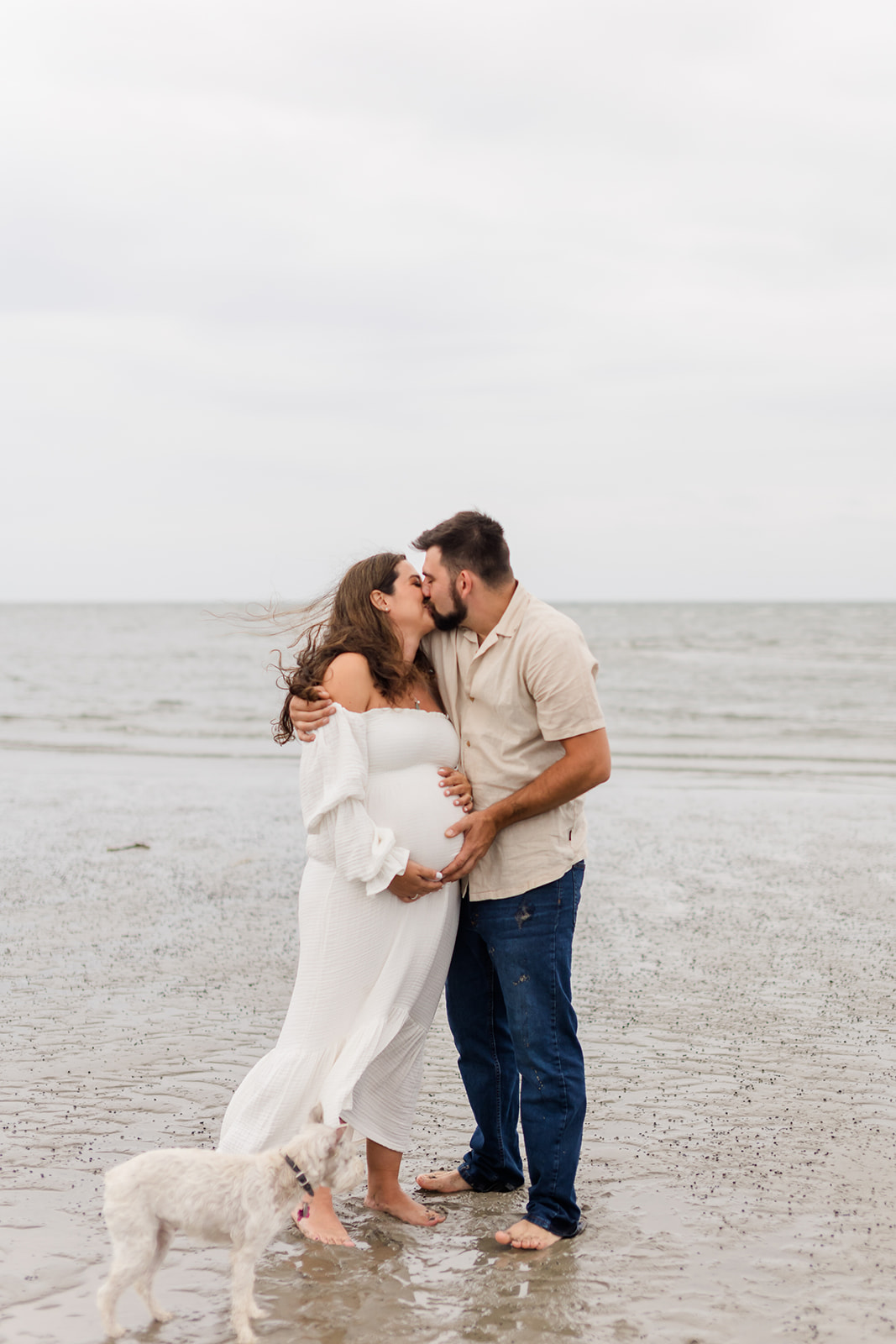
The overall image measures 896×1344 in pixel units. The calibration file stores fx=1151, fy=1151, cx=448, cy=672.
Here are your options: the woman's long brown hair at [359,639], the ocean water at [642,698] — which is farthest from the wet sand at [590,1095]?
the ocean water at [642,698]

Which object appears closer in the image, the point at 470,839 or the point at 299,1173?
the point at 299,1173

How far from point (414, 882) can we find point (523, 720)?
63cm

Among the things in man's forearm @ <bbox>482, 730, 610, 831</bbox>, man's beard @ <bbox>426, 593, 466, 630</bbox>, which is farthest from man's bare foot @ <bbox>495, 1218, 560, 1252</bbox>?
man's beard @ <bbox>426, 593, 466, 630</bbox>

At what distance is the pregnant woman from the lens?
3611 millimetres

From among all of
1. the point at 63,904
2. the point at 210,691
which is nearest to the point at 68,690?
the point at 210,691

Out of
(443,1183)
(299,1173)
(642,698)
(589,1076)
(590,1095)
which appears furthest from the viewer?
(642,698)

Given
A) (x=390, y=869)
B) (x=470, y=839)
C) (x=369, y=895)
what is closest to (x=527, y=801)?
(x=470, y=839)

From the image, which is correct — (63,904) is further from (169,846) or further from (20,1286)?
(20,1286)

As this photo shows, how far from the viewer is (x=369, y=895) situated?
3.66 m

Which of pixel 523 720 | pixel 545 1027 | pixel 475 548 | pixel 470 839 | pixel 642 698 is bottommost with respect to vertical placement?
pixel 642 698

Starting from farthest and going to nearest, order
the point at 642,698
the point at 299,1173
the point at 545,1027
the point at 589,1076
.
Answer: the point at 642,698
the point at 589,1076
the point at 545,1027
the point at 299,1173

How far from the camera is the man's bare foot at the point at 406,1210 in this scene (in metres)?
3.83

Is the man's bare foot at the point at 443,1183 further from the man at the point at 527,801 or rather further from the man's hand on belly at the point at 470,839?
the man's hand on belly at the point at 470,839

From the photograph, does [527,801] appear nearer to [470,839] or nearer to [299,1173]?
[470,839]
